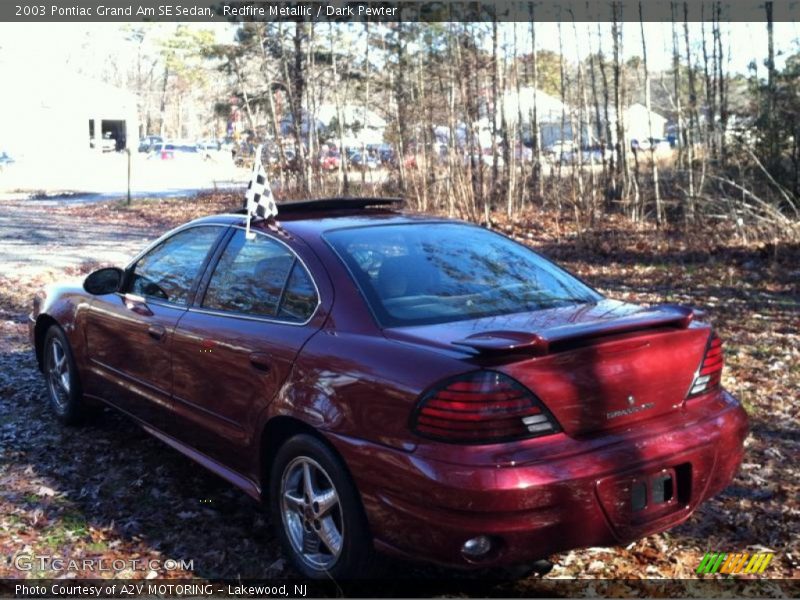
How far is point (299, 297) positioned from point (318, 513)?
989mm

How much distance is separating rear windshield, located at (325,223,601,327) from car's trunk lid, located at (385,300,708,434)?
0.56 ft

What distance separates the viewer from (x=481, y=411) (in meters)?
3.13

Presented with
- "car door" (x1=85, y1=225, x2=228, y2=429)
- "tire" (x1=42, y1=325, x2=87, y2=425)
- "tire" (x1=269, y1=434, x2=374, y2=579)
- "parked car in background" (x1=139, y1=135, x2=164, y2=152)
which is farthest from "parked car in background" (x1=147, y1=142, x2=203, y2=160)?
"tire" (x1=269, y1=434, x2=374, y2=579)

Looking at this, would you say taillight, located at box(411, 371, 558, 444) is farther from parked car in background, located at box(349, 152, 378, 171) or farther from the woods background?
parked car in background, located at box(349, 152, 378, 171)

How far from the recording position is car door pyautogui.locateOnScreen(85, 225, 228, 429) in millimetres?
4773

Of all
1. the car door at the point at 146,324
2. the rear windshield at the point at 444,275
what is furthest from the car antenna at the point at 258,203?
the rear windshield at the point at 444,275

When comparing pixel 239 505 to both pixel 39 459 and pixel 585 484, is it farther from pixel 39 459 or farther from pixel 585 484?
pixel 585 484

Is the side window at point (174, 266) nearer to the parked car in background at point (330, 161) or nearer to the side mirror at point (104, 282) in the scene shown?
the side mirror at point (104, 282)

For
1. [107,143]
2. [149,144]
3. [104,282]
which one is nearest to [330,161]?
[104,282]

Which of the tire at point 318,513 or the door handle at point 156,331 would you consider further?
the door handle at point 156,331

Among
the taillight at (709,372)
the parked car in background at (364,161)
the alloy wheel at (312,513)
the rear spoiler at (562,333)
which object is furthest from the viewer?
the parked car in background at (364,161)

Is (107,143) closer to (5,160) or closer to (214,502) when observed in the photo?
(5,160)

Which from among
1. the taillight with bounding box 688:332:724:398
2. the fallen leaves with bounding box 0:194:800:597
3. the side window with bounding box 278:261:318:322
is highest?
the side window with bounding box 278:261:318:322

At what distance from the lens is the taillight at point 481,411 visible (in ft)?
10.3
